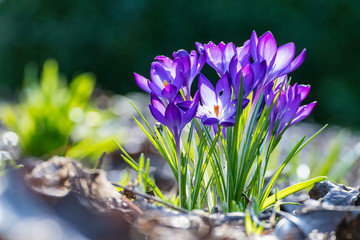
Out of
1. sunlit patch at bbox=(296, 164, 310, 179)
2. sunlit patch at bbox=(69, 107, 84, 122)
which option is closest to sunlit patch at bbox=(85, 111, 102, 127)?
sunlit patch at bbox=(69, 107, 84, 122)

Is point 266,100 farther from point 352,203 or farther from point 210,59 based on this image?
point 352,203

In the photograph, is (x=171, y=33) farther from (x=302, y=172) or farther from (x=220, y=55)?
(x=220, y=55)

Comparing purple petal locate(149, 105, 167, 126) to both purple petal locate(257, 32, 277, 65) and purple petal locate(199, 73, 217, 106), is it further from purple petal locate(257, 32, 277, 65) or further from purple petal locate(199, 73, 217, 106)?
purple petal locate(257, 32, 277, 65)

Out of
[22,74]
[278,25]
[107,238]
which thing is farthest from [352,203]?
[22,74]

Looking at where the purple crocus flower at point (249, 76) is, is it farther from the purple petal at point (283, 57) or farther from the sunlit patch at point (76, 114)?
the sunlit patch at point (76, 114)

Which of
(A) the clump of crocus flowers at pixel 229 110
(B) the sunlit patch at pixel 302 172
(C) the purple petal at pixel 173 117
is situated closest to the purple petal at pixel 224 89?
(A) the clump of crocus flowers at pixel 229 110

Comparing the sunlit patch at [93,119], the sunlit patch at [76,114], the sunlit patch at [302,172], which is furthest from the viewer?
the sunlit patch at [93,119]
